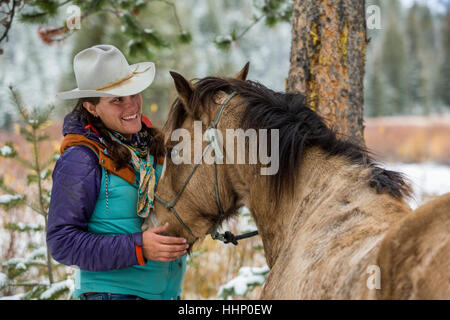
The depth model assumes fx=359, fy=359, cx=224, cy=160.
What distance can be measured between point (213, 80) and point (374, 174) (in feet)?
3.62

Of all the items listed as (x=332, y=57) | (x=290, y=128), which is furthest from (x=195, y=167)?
(x=332, y=57)

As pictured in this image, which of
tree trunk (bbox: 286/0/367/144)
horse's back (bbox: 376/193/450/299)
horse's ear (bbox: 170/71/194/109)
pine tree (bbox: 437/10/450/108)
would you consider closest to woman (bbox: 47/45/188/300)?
horse's ear (bbox: 170/71/194/109)

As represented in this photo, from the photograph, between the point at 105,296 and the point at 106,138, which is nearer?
the point at 105,296

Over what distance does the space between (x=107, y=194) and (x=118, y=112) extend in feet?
1.74

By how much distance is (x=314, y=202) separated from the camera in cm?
189

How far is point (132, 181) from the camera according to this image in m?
2.31

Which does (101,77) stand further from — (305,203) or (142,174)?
(305,203)

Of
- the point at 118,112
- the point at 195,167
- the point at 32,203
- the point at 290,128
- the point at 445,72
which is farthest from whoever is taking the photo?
the point at 445,72

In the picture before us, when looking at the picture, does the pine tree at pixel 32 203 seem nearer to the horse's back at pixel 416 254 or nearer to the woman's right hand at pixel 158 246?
the woman's right hand at pixel 158 246

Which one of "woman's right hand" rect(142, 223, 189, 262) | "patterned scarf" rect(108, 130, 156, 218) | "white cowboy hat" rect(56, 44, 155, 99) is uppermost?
"white cowboy hat" rect(56, 44, 155, 99)

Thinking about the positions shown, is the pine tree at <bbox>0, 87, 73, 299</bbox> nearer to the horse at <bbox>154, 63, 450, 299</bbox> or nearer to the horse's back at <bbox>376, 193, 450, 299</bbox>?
the horse at <bbox>154, 63, 450, 299</bbox>

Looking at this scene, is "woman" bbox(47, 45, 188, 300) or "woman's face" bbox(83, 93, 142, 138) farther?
"woman's face" bbox(83, 93, 142, 138)

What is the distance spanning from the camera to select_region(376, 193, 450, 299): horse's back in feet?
4.17

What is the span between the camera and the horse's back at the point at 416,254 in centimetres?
127
